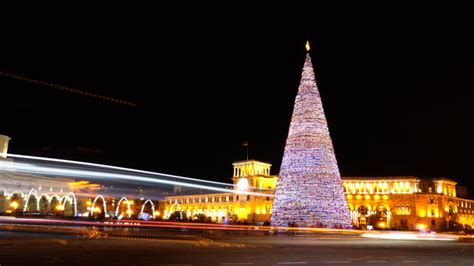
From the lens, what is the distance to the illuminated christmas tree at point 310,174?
136 feet

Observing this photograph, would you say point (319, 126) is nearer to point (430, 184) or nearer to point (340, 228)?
point (340, 228)

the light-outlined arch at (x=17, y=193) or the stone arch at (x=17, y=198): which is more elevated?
the light-outlined arch at (x=17, y=193)

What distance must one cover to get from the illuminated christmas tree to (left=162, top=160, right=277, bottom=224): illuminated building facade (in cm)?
7678

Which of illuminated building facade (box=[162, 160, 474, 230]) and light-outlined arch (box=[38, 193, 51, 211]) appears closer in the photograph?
light-outlined arch (box=[38, 193, 51, 211])

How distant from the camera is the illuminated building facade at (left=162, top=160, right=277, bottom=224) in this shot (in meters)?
124

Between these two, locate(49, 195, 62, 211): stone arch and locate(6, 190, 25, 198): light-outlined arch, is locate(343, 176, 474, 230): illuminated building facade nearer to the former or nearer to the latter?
locate(49, 195, 62, 211): stone arch

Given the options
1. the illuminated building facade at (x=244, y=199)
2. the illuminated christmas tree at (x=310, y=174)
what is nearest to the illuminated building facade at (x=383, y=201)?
the illuminated building facade at (x=244, y=199)

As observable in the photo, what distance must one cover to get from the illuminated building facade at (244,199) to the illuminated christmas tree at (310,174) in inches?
3023

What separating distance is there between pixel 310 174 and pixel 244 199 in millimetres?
87018

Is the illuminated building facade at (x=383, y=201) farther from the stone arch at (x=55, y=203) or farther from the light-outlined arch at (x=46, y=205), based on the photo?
the light-outlined arch at (x=46, y=205)

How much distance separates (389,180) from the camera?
116812 millimetres

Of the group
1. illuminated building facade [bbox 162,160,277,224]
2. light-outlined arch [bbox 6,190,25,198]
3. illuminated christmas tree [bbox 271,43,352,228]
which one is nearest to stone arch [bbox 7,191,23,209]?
light-outlined arch [bbox 6,190,25,198]

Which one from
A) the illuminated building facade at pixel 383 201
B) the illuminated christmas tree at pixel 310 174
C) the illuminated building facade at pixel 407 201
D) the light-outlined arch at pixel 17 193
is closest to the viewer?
the illuminated christmas tree at pixel 310 174

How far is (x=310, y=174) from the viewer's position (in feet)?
136
